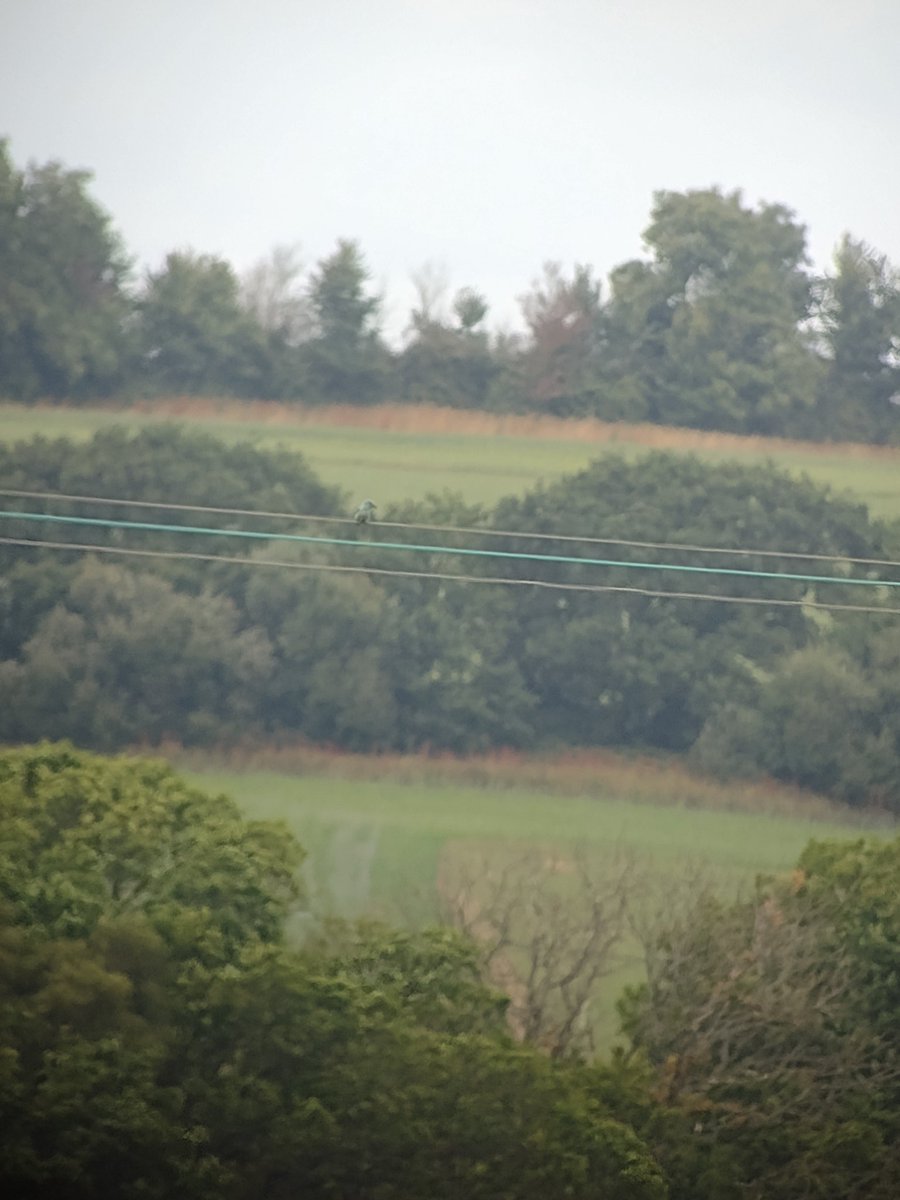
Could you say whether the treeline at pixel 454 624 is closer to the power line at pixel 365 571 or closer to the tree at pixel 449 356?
the power line at pixel 365 571

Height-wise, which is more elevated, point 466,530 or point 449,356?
point 449,356

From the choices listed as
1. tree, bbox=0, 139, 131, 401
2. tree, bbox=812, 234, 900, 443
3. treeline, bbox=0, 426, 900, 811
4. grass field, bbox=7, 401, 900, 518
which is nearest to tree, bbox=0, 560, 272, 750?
treeline, bbox=0, 426, 900, 811

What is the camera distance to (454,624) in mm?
14398

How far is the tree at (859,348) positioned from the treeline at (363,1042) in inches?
162

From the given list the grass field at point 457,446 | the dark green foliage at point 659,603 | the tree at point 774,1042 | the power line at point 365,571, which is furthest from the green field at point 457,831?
the grass field at point 457,446

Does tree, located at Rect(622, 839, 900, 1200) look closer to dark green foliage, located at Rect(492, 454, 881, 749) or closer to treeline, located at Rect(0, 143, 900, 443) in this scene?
dark green foliage, located at Rect(492, 454, 881, 749)

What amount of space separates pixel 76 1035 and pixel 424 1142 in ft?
9.17

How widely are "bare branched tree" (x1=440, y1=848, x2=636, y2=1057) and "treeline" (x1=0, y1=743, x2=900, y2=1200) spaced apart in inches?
9.2

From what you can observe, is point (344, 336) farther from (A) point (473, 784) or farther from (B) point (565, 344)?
(A) point (473, 784)

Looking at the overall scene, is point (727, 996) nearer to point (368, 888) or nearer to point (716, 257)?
point (368, 888)

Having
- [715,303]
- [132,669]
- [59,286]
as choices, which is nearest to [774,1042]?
[132,669]

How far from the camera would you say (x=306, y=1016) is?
39.1ft

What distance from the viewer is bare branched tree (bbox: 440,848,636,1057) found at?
12.5 metres

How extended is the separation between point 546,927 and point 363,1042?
1882mm
